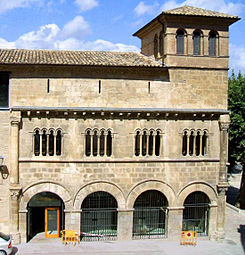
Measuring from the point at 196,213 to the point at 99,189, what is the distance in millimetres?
6148

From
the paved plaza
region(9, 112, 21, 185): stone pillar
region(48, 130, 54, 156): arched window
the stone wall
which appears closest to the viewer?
the paved plaza

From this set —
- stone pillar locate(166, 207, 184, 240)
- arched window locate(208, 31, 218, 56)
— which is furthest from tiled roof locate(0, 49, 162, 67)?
stone pillar locate(166, 207, 184, 240)

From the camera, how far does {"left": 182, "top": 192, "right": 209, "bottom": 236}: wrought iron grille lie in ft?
79.9

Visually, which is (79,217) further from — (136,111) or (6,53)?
(6,53)

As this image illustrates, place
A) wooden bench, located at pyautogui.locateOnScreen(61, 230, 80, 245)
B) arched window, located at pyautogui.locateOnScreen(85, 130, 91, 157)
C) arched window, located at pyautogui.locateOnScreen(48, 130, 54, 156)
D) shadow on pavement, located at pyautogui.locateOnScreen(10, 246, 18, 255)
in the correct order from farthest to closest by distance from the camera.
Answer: arched window, located at pyautogui.locateOnScreen(85, 130, 91, 157), arched window, located at pyautogui.locateOnScreen(48, 130, 54, 156), wooden bench, located at pyautogui.locateOnScreen(61, 230, 80, 245), shadow on pavement, located at pyautogui.locateOnScreen(10, 246, 18, 255)

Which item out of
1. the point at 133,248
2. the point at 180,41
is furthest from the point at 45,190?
the point at 180,41

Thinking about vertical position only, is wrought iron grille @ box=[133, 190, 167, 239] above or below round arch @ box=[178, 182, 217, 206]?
below

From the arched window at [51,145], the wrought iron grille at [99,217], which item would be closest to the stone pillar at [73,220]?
the wrought iron grille at [99,217]

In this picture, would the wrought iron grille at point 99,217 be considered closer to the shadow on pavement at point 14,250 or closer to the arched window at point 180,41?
the shadow on pavement at point 14,250

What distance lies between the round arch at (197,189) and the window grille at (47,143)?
7.39m

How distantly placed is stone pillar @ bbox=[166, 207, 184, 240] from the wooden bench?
5206 millimetres

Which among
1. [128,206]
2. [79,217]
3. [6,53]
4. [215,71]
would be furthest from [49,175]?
[215,71]

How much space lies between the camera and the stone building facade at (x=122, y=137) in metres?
22.3

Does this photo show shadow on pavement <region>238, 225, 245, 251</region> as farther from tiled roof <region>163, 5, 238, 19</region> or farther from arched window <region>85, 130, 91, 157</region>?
tiled roof <region>163, 5, 238, 19</region>
